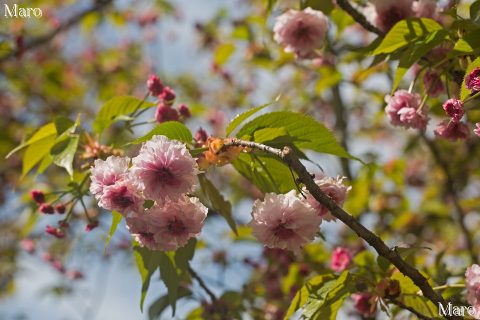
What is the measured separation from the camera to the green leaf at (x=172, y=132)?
1.39m

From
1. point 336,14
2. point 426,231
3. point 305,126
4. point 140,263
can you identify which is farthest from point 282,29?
point 426,231

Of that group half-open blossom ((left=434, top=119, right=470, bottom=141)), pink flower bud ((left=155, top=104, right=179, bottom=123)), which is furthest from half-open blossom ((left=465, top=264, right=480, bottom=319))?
pink flower bud ((left=155, top=104, right=179, bottom=123))

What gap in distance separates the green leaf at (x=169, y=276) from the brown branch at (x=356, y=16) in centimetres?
100

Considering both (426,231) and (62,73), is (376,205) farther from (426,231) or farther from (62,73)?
(62,73)

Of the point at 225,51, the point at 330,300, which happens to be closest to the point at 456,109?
the point at 330,300

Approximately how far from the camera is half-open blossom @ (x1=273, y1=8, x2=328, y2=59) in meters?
2.05

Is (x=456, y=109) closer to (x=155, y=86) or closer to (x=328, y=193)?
(x=328, y=193)

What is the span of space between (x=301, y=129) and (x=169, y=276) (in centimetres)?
62

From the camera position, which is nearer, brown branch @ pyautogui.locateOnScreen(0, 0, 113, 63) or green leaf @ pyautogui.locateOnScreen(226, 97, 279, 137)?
green leaf @ pyautogui.locateOnScreen(226, 97, 279, 137)

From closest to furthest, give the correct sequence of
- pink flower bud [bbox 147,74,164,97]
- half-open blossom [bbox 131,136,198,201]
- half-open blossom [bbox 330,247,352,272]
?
half-open blossom [bbox 131,136,198,201], pink flower bud [bbox 147,74,164,97], half-open blossom [bbox 330,247,352,272]

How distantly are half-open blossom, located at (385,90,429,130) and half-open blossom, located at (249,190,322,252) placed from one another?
499 mm

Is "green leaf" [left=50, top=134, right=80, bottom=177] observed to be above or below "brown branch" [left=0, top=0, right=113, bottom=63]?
below

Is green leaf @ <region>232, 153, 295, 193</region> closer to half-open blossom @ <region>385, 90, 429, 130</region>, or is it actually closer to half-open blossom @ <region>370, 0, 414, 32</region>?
half-open blossom @ <region>385, 90, 429, 130</region>

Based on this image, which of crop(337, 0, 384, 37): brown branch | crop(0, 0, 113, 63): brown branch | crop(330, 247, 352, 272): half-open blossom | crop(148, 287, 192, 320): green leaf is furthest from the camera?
crop(0, 0, 113, 63): brown branch
